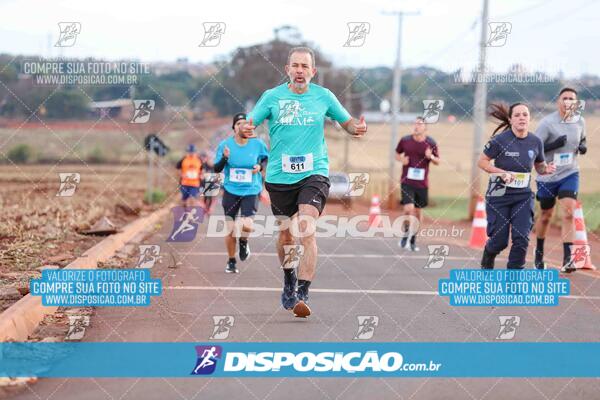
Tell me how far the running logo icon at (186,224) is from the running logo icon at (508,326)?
10036 millimetres

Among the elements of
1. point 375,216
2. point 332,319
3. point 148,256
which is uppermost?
point 332,319

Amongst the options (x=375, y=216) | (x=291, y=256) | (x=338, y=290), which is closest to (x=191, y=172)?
(x=375, y=216)

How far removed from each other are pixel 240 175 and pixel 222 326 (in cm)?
480

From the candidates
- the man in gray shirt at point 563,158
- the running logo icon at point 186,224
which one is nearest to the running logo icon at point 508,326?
the man in gray shirt at point 563,158

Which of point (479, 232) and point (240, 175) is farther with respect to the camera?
point (479, 232)

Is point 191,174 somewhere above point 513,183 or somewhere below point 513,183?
below

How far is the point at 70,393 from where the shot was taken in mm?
→ 6422

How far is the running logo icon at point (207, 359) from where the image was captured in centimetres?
700

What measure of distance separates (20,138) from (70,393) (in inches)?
1197

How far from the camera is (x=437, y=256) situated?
15.1 meters

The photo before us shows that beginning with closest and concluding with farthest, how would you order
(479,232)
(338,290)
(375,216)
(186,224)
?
1. (338,290)
2. (479,232)
3. (186,224)
4. (375,216)

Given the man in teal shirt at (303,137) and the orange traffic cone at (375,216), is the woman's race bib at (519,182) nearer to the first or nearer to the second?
the man in teal shirt at (303,137)

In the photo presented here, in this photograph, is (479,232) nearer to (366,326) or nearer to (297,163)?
(297,163)

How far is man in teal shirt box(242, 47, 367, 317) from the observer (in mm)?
9180
